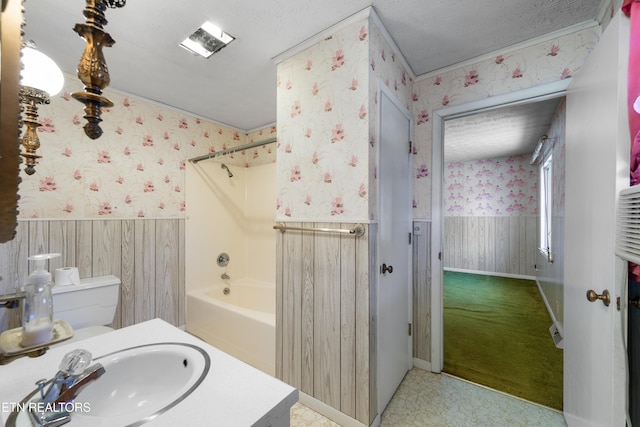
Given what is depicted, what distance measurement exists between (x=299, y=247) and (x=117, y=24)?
5.47 ft

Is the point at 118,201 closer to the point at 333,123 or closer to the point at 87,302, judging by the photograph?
the point at 87,302

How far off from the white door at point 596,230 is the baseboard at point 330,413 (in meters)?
1.02

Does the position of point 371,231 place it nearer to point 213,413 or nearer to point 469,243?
point 213,413

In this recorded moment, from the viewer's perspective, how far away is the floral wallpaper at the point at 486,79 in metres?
1.55

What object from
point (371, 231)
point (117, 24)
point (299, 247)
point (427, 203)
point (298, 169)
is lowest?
point (299, 247)

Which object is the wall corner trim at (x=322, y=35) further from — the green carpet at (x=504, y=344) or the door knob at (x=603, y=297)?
the green carpet at (x=504, y=344)

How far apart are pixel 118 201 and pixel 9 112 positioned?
7.49 feet

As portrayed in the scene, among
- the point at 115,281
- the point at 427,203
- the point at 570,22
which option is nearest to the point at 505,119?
the point at 570,22

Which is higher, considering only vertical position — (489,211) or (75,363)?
(489,211)

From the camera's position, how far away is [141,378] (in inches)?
31.7

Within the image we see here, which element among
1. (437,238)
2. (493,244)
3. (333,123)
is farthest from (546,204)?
(333,123)

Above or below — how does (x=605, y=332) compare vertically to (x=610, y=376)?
above

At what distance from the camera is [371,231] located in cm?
142

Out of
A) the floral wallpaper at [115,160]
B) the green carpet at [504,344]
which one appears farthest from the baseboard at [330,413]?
the floral wallpaper at [115,160]
